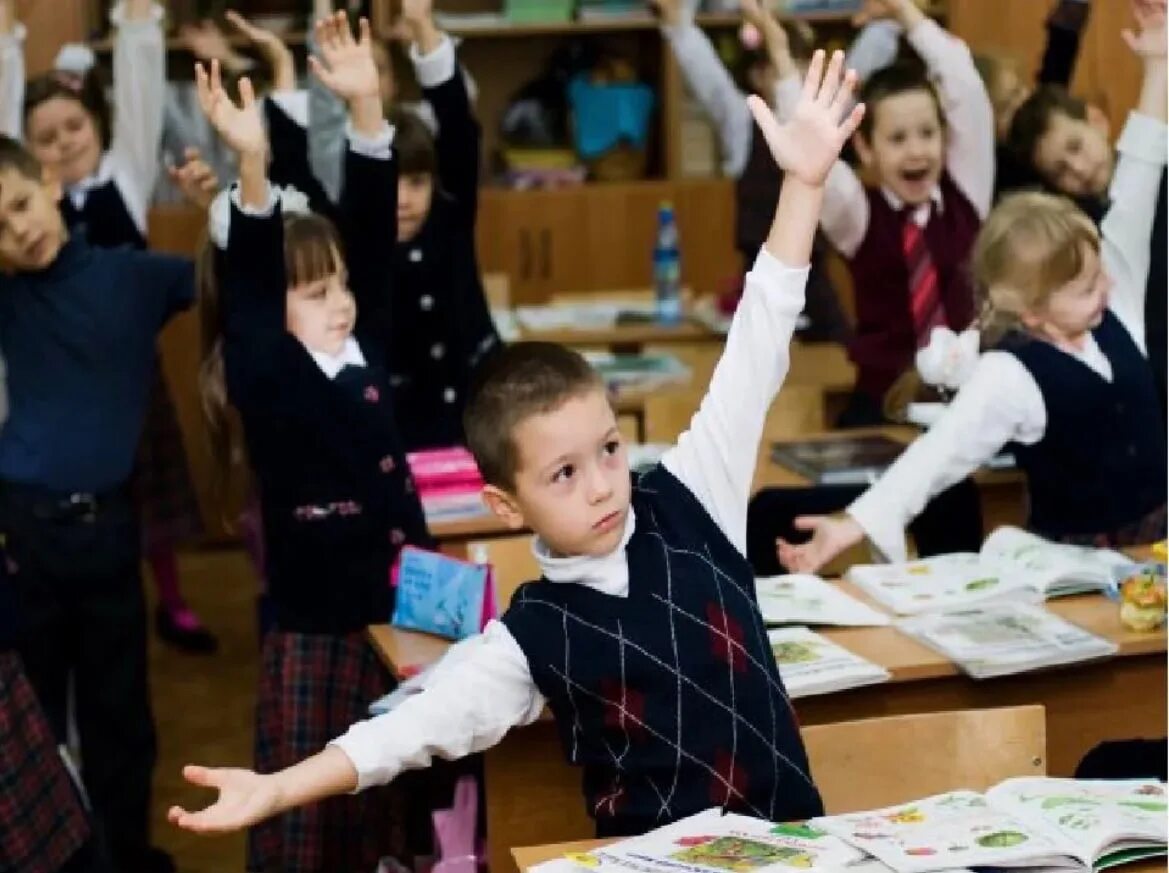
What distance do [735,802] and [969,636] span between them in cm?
79

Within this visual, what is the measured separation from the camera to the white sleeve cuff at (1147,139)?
3.66 m

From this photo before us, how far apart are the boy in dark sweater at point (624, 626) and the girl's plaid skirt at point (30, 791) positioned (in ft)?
4.18

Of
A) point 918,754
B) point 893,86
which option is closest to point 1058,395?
point 918,754

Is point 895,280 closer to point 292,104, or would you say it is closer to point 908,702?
point 292,104

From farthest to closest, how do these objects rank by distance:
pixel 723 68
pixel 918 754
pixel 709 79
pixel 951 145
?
pixel 723 68 < pixel 709 79 < pixel 951 145 < pixel 918 754

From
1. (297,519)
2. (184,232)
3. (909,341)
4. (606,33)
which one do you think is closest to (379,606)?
(297,519)

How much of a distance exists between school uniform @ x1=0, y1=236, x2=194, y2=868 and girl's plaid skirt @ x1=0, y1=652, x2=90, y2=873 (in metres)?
0.41

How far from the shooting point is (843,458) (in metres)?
4.23

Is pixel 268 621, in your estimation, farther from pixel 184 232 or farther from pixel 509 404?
pixel 184 232

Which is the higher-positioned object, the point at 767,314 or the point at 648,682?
the point at 767,314

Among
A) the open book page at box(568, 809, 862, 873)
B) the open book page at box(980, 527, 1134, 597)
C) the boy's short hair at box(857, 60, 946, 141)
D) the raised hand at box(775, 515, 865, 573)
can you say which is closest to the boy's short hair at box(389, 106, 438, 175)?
the boy's short hair at box(857, 60, 946, 141)

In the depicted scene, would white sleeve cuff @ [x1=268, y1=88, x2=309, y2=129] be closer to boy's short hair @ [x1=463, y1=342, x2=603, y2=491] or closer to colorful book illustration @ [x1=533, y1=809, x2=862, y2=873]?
boy's short hair @ [x1=463, y1=342, x2=603, y2=491]

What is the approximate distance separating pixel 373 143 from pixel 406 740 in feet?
5.27

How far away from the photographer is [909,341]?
472 cm
